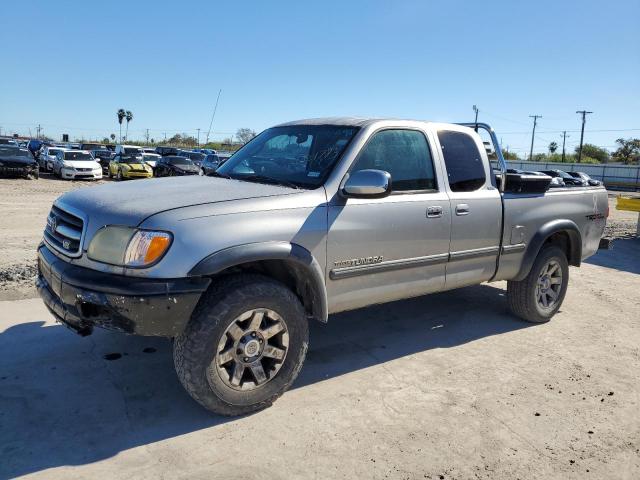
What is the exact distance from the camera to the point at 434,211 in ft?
14.0

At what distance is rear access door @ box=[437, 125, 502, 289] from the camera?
4520 mm

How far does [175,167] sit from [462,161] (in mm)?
22696

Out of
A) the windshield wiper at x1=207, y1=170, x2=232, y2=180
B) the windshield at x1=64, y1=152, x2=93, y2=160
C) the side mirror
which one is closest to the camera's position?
the side mirror

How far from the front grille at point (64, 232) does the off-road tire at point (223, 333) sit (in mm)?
874

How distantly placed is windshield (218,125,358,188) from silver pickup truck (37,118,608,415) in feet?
0.05

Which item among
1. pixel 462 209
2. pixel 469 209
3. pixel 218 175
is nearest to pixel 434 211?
pixel 462 209

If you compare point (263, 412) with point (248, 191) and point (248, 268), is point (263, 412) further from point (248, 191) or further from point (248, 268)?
point (248, 191)

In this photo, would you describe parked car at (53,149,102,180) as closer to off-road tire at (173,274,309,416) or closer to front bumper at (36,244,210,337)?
front bumper at (36,244,210,337)

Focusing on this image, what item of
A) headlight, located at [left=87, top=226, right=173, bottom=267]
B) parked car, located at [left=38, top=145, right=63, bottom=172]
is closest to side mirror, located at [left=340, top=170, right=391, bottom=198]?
headlight, located at [left=87, top=226, right=173, bottom=267]

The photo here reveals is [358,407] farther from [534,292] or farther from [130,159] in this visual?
[130,159]

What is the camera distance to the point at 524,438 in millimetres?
3314

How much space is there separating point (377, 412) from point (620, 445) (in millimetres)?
1512

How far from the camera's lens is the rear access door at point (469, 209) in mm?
4520

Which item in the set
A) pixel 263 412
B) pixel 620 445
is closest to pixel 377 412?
pixel 263 412
